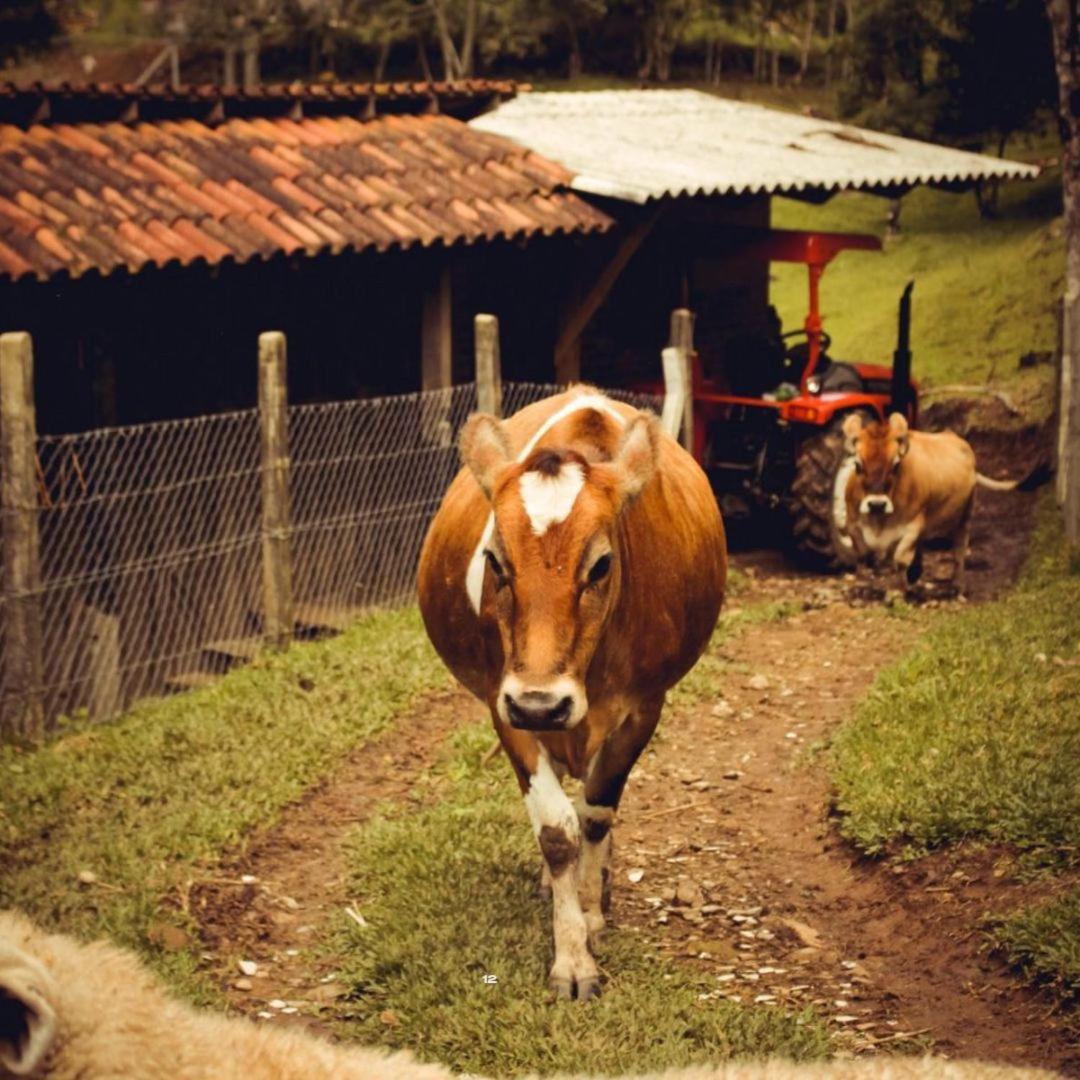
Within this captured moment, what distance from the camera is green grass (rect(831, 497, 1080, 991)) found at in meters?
5.70

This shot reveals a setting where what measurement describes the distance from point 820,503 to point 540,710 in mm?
8172

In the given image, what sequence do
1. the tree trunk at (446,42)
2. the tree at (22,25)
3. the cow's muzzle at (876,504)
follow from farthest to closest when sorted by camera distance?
the tree trunk at (446,42) → the tree at (22,25) → the cow's muzzle at (876,504)

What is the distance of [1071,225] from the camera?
40.2ft

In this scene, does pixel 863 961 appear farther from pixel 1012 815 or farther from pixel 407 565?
pixel 407 565

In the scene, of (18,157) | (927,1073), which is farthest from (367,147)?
(927,1073)

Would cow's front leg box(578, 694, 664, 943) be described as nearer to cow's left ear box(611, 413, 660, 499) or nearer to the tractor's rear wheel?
cow's left ear box(611, 413, 660, 499)

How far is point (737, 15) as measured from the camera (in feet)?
136

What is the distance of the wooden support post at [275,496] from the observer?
984 cm

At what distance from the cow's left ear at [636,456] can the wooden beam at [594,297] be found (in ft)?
25.6

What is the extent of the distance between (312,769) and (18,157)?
533cm

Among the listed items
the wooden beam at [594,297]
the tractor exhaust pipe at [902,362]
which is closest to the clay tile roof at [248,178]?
the wooden beam at [594,297]

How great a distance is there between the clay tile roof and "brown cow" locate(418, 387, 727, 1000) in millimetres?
4645

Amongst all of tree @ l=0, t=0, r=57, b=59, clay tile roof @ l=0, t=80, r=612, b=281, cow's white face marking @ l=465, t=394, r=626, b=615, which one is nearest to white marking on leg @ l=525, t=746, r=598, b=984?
cow's white face marking @ l=465, t=394, r=626, b=615

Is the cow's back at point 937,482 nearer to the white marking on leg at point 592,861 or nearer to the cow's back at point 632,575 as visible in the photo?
the cow's back at point 632,575
